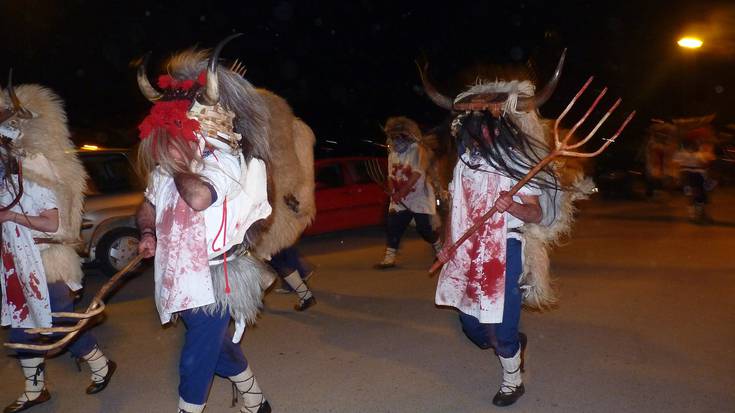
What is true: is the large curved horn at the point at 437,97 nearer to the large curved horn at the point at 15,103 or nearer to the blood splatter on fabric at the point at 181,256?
the blood splatter on fabric at the point at 181,256

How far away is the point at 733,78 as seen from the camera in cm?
2455

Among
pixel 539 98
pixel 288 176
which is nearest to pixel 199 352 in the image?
pixel 539 98

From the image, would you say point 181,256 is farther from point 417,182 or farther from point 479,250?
point 417,182

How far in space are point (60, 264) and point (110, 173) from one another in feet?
14.9

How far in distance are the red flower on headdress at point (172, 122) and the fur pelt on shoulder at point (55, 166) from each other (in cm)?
131

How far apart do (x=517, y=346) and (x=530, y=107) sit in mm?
1459

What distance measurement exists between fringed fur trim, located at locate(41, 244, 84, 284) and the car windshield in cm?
419

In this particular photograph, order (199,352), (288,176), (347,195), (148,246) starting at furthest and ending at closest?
(347,195)
(288,176)
(148,246)
(199,352)

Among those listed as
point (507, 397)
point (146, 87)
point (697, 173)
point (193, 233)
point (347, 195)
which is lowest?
point (507, 397)

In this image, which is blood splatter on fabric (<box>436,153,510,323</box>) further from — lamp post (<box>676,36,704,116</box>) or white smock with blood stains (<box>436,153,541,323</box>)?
lamp post (<box>676,36,704,116</box>)

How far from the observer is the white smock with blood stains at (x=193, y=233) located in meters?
3.13

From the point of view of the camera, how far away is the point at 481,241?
12.7ft

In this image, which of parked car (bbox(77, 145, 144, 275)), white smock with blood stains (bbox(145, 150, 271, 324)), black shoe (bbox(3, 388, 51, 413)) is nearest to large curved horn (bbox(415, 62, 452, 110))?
white smock with blood stains (bbox(145, 150, 271, 324))

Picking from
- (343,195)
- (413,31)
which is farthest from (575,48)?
(343,195)
